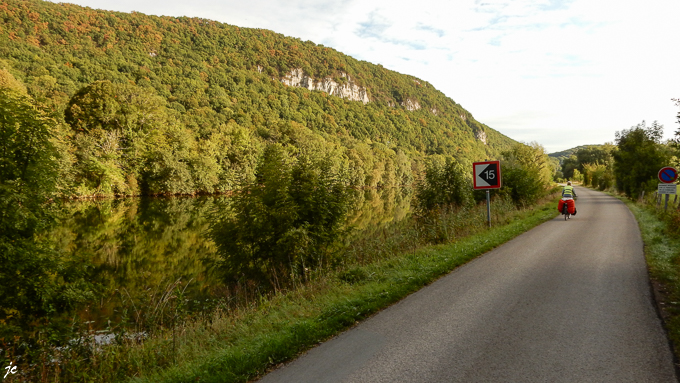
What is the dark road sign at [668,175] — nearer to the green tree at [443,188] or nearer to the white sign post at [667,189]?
the white sign post at [667,189]

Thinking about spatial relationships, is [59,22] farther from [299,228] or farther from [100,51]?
[299,228]

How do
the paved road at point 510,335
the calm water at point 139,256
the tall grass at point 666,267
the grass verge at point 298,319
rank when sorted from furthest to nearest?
1. the calm water at point 139,256
2. the tall grass at point 666,267
3. the grass verge at point 298,319
4. the paved road at point 510,335

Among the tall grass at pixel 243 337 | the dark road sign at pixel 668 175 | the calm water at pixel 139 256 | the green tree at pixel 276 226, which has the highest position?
the dark road sign at pixel 668 175

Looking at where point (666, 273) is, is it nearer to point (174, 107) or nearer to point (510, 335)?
point (510, 335)

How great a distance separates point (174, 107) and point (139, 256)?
3132 inches

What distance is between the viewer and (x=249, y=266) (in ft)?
34.1

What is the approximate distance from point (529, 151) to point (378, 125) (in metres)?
132

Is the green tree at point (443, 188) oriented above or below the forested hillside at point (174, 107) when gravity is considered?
below

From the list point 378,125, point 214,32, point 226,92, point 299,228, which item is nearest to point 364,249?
point 299,228

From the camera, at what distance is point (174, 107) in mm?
86312

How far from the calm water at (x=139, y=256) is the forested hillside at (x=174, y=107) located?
10.1 feet

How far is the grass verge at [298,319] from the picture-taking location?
3.98 metres

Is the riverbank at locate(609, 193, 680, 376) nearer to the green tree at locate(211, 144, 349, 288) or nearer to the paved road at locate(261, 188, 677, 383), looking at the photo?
the paved road at locate(261, 188, 677, 383)

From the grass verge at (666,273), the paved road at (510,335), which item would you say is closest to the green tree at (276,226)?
the paved road at (510,335)
